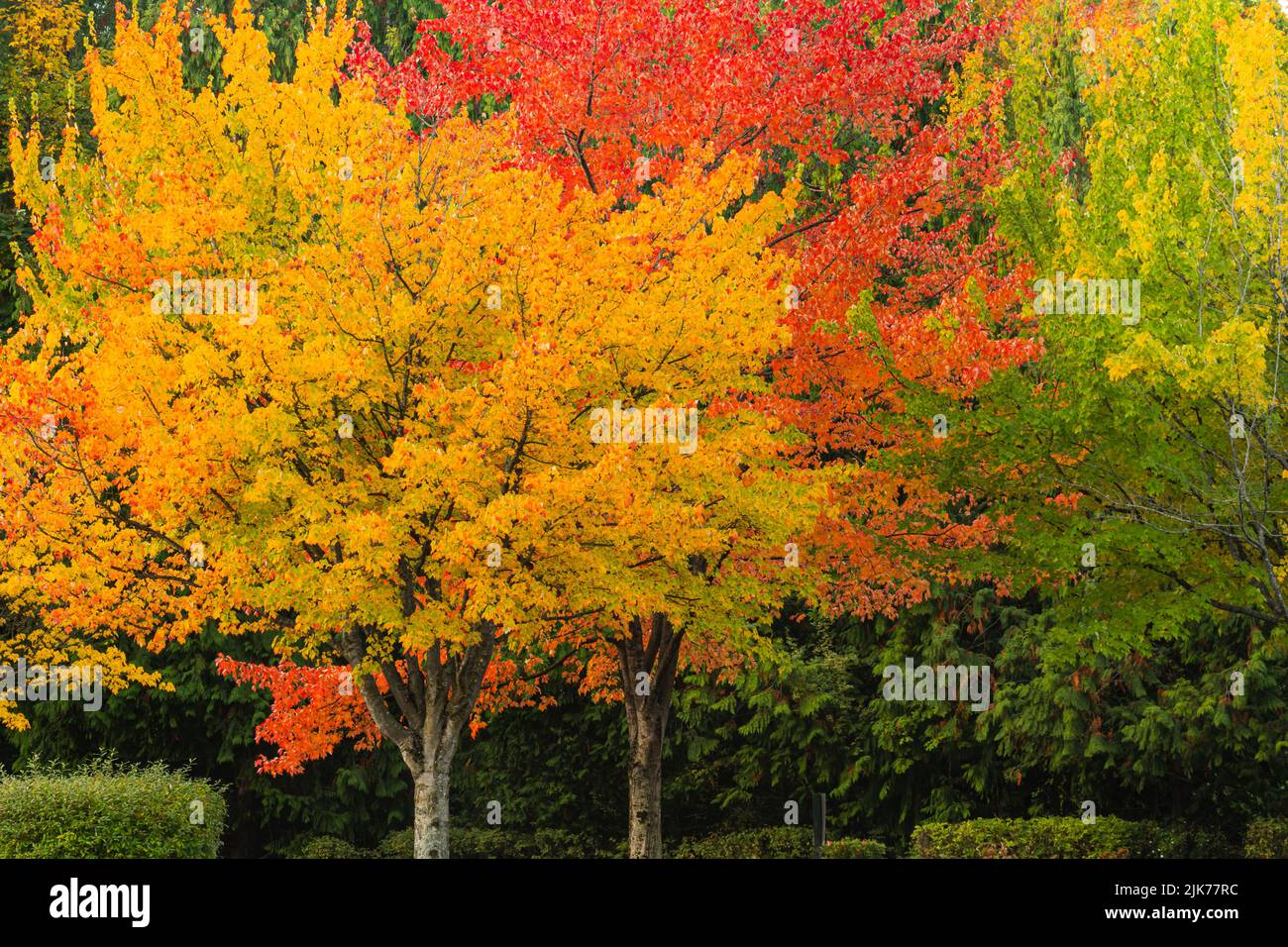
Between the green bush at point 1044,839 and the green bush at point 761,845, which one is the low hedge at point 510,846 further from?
the green bush at point 1044,839

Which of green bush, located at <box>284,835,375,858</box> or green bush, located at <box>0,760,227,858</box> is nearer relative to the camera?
green bush, located at <box>0,760,227,858</box>

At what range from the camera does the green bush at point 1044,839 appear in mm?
18781

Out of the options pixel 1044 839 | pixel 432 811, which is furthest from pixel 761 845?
pixel 432 811

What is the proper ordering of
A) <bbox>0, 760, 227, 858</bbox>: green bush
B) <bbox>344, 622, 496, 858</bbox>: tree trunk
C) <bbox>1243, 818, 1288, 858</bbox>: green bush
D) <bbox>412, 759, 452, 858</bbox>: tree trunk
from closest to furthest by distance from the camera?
<bbox>0, 760, 227, 858</bbox>: green bush → <bbox>412, 759, 452, 858</bbox>: tree trunk → <bbox>344, 622, 496, 858</bbox>: tree trunk → <bbox>1243, 818, 1288, 858</bbox>: green bush

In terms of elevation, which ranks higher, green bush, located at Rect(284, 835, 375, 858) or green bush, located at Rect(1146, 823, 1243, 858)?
green bush, located at Rect(1146, 823, 1243, 858)

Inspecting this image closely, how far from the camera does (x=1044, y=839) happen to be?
749 inches

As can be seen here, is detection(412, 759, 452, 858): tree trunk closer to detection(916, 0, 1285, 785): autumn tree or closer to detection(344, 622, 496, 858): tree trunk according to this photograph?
detection(344, 622, 496, 858): tree trunk

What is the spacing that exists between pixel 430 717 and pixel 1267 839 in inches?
425

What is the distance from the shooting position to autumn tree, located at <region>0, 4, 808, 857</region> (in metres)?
13.8

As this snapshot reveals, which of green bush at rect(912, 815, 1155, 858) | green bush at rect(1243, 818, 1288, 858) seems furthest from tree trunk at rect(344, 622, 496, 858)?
green bush at rect(1243, 818, 1288, 858)

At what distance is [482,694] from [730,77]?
9.00m

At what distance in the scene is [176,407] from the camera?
14.3m

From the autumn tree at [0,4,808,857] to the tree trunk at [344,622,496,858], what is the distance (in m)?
0.04

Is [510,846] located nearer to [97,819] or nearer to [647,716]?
[647,716]
